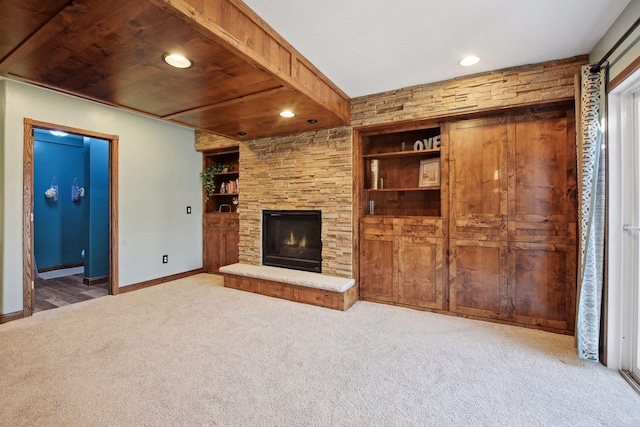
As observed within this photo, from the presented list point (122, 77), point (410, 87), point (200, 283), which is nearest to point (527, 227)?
point (410, 87)

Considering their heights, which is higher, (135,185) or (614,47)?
(614,47)

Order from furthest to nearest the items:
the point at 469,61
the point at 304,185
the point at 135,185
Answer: the point at 135,185 < the point at 304,185 < the point at 469,61

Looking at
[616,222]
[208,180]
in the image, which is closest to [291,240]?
[208,180]

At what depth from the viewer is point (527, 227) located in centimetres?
274

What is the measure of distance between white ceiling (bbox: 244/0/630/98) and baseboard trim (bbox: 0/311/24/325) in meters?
3.77

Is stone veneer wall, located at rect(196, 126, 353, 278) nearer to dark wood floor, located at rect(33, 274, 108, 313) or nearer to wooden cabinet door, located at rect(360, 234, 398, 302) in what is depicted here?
wooden cabinet door, located at rect(360, 234, 398, 302)

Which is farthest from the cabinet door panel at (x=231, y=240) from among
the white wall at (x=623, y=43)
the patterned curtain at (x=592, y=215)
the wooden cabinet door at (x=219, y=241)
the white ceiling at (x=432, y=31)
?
the white wall at (x=623, y=43)

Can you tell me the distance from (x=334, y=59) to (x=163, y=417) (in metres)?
2.82

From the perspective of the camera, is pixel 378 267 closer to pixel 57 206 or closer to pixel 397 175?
pixel 397 175

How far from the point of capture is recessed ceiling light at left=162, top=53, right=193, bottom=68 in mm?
1882

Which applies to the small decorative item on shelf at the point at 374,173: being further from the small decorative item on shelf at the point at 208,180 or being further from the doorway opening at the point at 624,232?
the small decorative item on shelf at the point at 208,180

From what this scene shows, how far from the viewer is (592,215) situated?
2.12m

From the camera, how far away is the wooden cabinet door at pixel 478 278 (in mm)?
2848

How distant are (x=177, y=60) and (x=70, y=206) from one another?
215 inches
